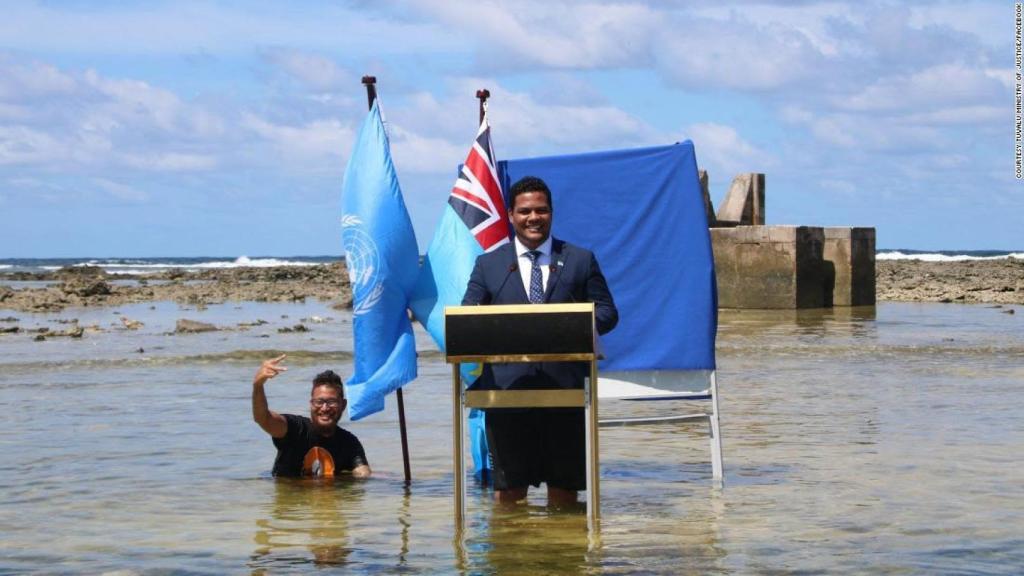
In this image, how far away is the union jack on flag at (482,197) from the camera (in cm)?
823

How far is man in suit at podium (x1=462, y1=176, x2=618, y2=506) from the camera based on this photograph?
7.16 m

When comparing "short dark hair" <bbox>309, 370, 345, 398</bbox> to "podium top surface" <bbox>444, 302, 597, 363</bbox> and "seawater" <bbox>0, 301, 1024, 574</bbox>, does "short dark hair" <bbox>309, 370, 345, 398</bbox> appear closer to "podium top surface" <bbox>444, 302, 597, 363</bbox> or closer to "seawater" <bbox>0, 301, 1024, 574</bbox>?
"seawater" <bbox>0, 301, 1024, 574</bbox>

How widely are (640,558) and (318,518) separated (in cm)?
205

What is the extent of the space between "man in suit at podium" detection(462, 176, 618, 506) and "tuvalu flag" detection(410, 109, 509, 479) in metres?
0.83

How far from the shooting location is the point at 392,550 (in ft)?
23.5

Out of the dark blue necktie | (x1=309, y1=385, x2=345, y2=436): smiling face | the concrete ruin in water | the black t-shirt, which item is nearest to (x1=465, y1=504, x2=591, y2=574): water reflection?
the dark blue necktie

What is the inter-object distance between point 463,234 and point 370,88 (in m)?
1.06

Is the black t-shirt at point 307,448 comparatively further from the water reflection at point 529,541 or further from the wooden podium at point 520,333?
the wooden podium at point 520,333

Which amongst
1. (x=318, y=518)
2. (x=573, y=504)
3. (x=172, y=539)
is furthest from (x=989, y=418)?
(x=172, y=539)

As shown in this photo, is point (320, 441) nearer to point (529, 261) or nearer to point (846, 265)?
point (529, 261)

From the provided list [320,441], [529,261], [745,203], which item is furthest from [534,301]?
[745,203]

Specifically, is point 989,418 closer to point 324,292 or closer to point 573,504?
point 573,504

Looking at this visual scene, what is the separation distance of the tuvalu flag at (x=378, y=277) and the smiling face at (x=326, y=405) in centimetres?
66

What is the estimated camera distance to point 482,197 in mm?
8227
